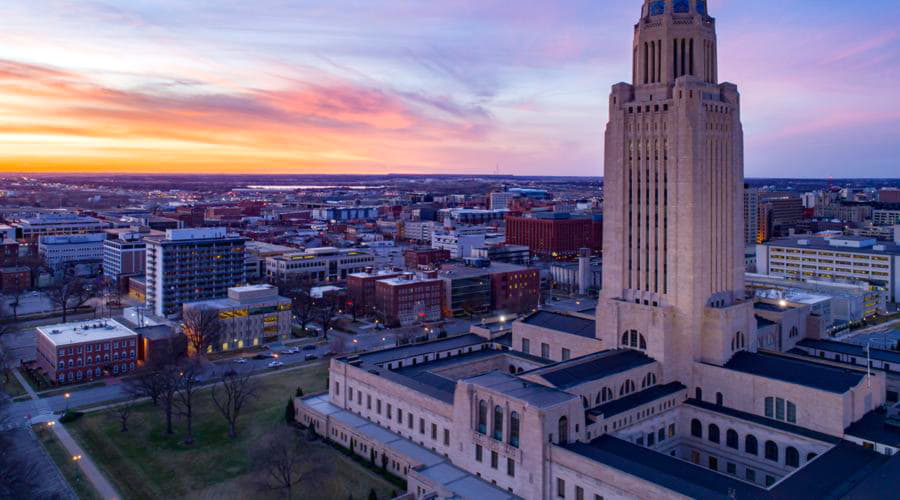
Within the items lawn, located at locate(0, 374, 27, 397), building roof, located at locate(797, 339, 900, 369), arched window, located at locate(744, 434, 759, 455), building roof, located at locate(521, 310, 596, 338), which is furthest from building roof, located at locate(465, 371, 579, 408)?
lawn, located at locate(0, 374, 27, 397)

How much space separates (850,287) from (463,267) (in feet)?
238

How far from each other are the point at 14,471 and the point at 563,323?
2047 inches

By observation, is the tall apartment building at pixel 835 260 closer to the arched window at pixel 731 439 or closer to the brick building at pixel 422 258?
the brick building at pixel 422 258

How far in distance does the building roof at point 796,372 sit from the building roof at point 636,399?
17.0 feet

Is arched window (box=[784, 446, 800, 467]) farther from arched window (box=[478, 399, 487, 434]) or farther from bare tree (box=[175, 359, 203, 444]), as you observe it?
bare tree (box=[175, 359, 203, 444])

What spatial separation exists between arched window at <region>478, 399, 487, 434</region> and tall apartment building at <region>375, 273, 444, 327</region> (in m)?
65.8

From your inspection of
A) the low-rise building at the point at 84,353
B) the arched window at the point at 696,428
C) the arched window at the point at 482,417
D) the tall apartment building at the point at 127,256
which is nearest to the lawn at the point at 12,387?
the low-rise building at the point at 84,353

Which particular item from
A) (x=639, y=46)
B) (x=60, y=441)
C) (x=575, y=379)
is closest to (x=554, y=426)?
(x=575, y=379)

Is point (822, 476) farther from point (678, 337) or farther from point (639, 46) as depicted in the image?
point (639, 46)

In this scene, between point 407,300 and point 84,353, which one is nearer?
point 84,353

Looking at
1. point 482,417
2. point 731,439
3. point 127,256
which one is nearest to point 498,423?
point 482,417

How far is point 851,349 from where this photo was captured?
7431 cm

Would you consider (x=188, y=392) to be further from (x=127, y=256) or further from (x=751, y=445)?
(x=127, y=256)

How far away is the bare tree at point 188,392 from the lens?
64375mm
